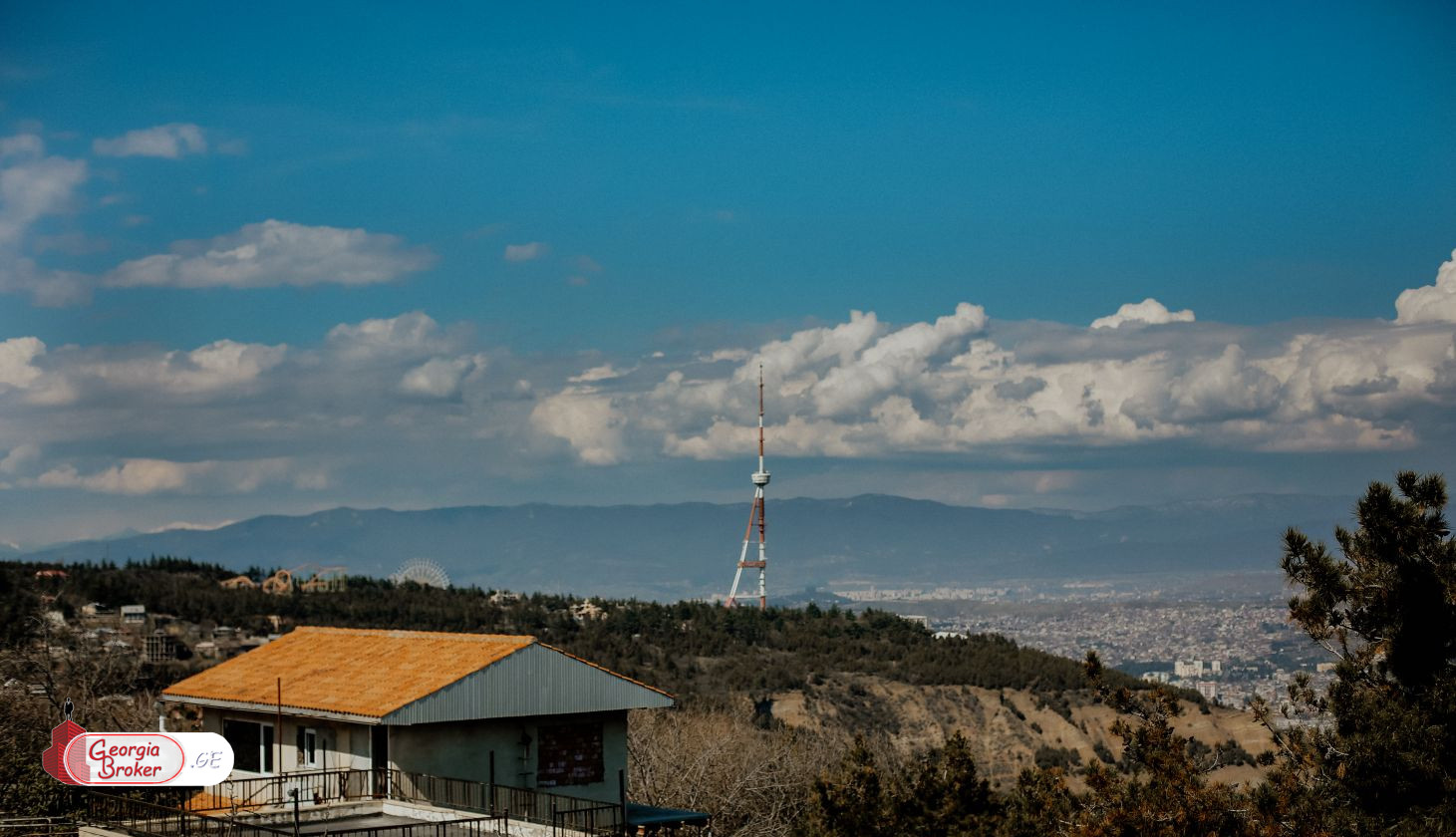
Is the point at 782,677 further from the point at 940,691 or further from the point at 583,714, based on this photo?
the point at 583,714

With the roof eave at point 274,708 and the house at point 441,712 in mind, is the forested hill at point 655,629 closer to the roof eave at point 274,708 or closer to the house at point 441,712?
the roof eave at point 274,708

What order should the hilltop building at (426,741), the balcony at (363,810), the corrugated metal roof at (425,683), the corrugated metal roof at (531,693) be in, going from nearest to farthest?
1. the balcony at (363,810)
2. the hilltop building at (426,741)
3. the corrugated metal roof at (531,693)
4. the corrugated metal roof at (425,683)

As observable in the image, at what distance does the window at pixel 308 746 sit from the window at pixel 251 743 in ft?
4.42

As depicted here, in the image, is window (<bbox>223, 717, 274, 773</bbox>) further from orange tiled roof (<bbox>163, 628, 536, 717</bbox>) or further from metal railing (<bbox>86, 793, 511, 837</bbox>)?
metal railing (<bbox>86, 793, 511, 837</bbox>)

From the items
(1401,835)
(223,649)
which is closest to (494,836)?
(1401,835)

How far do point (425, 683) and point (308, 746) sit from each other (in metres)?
3.35

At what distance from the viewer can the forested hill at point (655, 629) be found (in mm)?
80438

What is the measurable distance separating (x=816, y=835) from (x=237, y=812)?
10876 mm

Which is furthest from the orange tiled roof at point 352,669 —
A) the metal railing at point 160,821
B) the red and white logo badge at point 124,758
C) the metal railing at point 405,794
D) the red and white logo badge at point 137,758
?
the red and white logo badge at point 124,758

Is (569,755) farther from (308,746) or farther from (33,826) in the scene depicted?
(33,826)

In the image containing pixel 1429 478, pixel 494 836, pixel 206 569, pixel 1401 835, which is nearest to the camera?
pixel 1401 835

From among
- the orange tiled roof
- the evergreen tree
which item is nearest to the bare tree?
the orange tiled roof

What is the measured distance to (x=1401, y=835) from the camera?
21422mm

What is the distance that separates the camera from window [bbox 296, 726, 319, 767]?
106 feet
